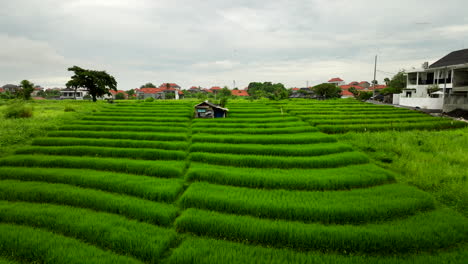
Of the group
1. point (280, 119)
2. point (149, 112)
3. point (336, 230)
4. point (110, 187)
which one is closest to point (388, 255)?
point (336, 230)

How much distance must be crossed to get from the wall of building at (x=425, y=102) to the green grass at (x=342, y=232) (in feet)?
106

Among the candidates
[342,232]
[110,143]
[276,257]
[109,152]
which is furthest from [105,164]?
[342,232]

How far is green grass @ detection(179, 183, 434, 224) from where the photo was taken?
7359 millimetres

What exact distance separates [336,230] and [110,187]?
842 cm

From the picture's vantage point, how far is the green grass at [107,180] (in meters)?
9.08

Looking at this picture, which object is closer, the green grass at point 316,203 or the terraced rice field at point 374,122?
the green grass at point 316,203

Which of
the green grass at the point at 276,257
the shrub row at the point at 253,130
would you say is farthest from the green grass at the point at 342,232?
the shrub row at the point at 253,130

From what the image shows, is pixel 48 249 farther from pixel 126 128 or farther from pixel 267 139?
pixel 126 128

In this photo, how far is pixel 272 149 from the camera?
13.9 meters

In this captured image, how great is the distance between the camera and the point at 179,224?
23.4ft

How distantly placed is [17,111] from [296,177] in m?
28.1

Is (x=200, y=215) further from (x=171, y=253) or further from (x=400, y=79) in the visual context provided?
(x=400, y=79)

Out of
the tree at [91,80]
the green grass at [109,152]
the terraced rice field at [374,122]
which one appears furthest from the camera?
the tree at [91,80]

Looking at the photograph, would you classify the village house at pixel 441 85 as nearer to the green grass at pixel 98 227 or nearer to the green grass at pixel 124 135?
the green grass at pixel 124 135
